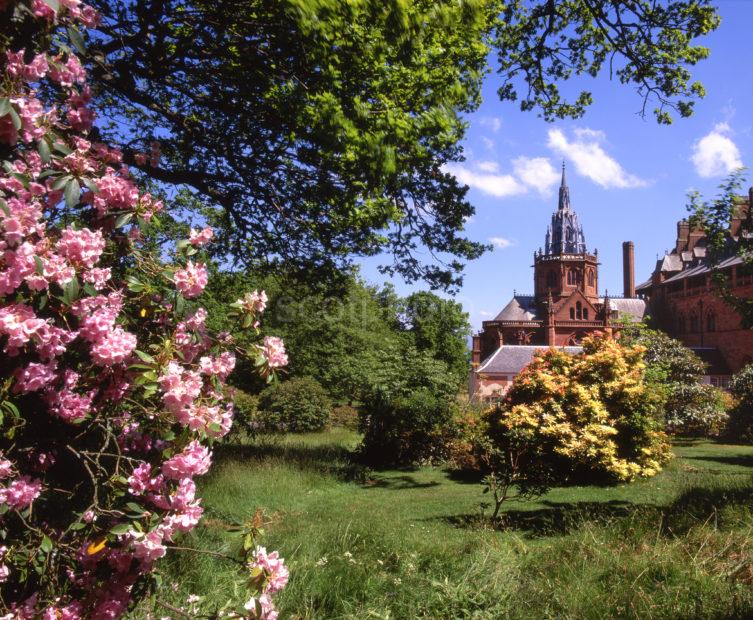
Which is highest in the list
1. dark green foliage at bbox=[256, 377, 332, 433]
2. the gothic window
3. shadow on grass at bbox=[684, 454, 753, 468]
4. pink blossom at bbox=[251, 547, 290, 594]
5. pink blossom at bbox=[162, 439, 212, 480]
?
the gothic window

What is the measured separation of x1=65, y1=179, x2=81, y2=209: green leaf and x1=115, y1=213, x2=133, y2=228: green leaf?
0.22 metres

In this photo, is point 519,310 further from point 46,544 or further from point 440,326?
point 46,544

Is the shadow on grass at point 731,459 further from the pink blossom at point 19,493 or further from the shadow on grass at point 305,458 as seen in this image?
the pink blossom at point 19,493

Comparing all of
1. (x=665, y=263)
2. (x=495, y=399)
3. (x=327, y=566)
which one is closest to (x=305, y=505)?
(x=327, y=566)

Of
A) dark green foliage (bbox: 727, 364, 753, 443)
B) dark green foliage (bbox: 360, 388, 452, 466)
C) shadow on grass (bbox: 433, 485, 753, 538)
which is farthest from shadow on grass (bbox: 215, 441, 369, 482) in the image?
dark green foliage (bbox: 727, 364, 753, 443)

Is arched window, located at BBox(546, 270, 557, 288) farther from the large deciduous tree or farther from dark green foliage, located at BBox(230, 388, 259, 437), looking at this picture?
the large deciduous tree

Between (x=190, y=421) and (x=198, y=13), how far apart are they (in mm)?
6464

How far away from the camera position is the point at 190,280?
278 centimetres

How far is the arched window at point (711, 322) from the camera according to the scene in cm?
5681

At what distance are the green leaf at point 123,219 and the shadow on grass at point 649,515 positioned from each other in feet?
18.7

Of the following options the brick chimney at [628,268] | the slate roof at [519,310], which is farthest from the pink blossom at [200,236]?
the brick chimney at [628,268]

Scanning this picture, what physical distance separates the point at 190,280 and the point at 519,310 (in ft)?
251

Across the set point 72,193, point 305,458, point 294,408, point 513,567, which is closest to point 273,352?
point 72,193

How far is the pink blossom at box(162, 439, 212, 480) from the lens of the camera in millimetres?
2477
